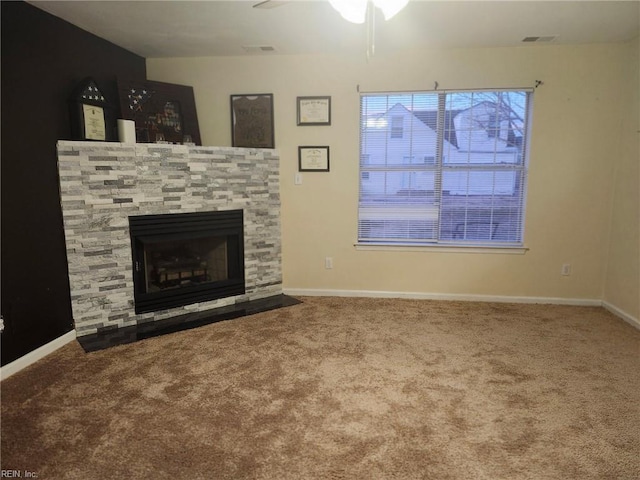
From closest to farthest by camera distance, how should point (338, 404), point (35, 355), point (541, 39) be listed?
1. point (338, 404)
2. point (35, 355)
3. point (541, 39)

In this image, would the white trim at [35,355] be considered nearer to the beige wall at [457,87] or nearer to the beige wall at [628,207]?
the beige wall at [457,87]

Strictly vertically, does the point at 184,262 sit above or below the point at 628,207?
below

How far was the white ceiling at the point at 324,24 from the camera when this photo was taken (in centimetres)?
287

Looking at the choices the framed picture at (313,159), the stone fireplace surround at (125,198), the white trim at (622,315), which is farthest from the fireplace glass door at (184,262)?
the white trim at (622,315)

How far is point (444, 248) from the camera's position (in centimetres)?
414

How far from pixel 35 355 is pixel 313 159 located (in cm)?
281

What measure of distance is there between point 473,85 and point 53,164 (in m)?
3.61

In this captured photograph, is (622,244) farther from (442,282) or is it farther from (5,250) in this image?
(5,250)

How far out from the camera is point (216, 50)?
12.8 feet

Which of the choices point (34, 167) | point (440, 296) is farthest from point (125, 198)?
point (440, 296)

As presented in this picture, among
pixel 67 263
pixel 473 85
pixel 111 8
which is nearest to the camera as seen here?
pixel 111 8

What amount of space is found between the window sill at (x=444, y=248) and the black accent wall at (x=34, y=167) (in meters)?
2.66

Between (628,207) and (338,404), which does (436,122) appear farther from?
(338,404)

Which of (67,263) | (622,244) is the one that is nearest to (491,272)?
(622,244)
